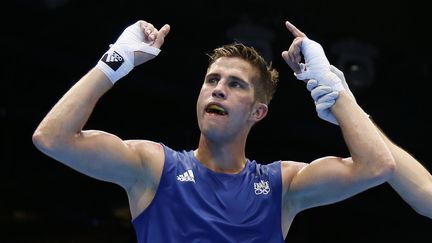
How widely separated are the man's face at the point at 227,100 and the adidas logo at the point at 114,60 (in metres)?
0.51

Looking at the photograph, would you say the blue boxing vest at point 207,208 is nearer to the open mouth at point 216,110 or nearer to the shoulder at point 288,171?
the shoulder at point 288,171

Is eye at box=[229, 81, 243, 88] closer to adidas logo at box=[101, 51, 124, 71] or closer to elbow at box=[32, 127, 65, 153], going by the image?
adidas logo at box=[101, 51, 124, 71]

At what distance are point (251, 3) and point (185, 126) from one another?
1915mm

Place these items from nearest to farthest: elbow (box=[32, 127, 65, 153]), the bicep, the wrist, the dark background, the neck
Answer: elbow (box=[32, 127, 65, 153]) → the wrist → the bicep → the neck → the dark background

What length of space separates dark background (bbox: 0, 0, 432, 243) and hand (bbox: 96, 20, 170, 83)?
3.29 meters

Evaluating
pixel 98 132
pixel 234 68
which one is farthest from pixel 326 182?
pixel 98 132

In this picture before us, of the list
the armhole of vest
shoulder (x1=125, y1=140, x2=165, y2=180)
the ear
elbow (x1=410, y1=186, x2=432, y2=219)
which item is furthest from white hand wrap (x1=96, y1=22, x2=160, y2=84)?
elbow (x1=410, y1=186, x2=432, y2=219)

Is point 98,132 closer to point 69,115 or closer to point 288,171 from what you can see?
point 69,115

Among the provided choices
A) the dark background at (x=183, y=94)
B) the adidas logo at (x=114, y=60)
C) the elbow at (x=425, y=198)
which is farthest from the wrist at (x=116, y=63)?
the dark background at (x=183, y=94)

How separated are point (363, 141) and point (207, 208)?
0.77 metres

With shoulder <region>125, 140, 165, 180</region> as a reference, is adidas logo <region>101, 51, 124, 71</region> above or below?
above

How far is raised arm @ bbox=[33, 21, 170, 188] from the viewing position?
3066mm

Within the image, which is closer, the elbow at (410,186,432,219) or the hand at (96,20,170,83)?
the hand at (96,20,170,83)

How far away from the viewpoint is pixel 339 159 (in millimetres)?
3477
